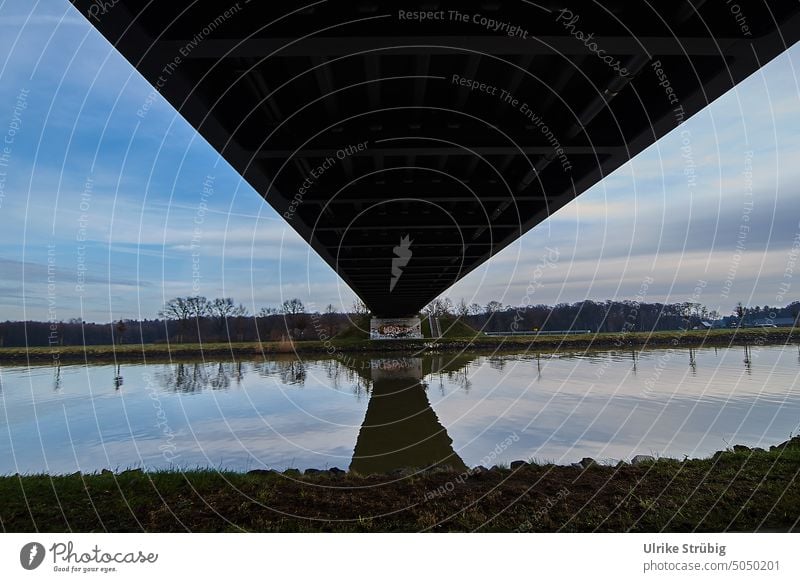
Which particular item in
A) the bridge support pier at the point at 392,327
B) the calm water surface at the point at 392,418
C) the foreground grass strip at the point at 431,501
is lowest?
the calm water surface at the point at 392,418

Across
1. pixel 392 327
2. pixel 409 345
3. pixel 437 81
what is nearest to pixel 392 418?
pixel 437 81

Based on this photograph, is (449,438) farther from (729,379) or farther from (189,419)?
(729,379)

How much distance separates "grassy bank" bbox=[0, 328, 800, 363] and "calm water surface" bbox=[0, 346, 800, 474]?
23333 mm

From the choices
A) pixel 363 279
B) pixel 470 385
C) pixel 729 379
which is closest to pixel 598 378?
pixel 729 379

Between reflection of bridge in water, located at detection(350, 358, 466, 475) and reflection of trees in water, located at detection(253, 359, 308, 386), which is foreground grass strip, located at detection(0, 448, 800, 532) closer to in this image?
reflection of bridge in water, located at detection(350, 358, 466, 475)

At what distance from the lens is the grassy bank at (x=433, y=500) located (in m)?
7.05

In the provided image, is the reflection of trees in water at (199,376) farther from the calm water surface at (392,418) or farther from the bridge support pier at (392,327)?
the bridge support pier at (392,327)

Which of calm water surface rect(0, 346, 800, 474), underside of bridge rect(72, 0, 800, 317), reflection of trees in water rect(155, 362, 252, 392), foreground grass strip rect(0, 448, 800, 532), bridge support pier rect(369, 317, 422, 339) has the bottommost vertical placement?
reflection of trees in water rect(155, 362, 252, 392)

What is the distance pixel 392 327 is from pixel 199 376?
2279cm

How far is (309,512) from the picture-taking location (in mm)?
7645

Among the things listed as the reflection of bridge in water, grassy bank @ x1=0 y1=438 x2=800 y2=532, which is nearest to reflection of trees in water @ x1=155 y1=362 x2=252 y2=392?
the reflection of bridge in water

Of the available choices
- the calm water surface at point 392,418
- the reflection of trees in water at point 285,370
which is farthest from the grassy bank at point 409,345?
the calm water surface at point 392,418

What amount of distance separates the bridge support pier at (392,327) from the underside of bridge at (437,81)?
4929 cm

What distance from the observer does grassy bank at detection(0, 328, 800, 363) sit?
216ft
